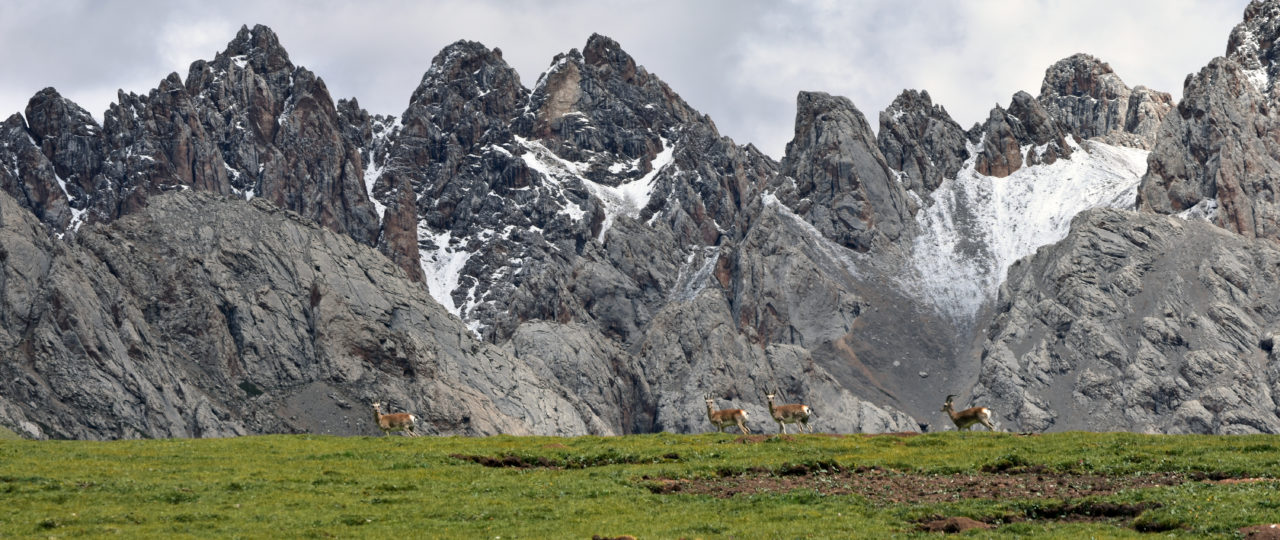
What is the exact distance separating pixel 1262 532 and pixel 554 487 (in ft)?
71.3

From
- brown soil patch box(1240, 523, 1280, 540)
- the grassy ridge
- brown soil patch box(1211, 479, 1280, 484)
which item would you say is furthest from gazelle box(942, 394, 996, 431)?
brown soil patch box(1240, 523, 1280, 540)

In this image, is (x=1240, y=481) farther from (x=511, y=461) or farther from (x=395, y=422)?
(x=395, y=422)

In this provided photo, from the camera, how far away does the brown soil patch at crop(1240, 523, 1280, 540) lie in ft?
113

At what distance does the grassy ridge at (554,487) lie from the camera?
39.0 metres

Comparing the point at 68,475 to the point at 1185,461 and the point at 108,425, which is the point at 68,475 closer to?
the point at 1185,461

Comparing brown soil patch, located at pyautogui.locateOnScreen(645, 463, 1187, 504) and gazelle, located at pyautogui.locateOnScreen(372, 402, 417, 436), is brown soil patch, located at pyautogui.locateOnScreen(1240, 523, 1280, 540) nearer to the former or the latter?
brown soil patch, located at pyautogui.locateOnScreen(645, 463, 1187, 504)

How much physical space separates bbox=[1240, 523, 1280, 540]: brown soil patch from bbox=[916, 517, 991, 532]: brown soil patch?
6616 millimetres

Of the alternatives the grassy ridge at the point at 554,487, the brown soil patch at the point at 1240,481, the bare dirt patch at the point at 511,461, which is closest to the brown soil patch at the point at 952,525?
the grassy ridge at the point at 554,487

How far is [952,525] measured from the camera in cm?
3834

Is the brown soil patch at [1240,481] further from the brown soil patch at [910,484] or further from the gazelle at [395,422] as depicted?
the gazelle at [395,422]

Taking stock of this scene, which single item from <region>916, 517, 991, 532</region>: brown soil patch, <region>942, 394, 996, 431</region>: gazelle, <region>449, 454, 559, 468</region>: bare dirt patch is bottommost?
<region>916, 517, 991, 532</region>: brown soil patch

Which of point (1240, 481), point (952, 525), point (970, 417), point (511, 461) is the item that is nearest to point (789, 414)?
point (970, 417)

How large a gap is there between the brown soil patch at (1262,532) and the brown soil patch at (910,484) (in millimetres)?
7364

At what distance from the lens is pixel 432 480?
159 ft
